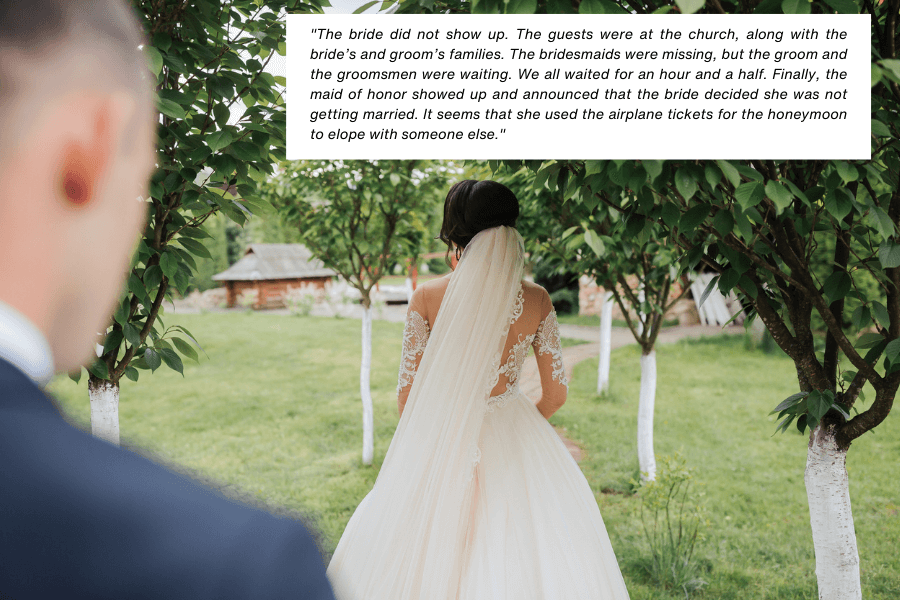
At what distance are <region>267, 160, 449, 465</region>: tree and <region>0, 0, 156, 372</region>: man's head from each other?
14.8ft

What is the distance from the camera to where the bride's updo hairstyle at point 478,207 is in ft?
8.80

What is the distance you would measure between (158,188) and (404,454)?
1536mm

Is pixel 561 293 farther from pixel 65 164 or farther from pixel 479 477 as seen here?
pixel 65 164

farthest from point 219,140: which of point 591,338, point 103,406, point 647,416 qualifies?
point 591,338

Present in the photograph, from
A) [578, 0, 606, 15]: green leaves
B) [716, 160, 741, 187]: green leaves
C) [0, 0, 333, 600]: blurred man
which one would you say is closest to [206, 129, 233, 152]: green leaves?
[578, 0, 606, 15]: green leaves

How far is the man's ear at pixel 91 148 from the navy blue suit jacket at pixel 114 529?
0.14 m

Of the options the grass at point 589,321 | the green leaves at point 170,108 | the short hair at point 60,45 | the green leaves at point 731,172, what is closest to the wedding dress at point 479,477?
the green leaves at point 731,172

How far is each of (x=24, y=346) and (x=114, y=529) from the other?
6.3 inches

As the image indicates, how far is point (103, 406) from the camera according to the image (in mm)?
2379

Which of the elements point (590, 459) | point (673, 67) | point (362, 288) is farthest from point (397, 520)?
point (590, 459)

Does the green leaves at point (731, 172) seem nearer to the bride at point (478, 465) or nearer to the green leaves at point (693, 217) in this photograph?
the green leaves at point (693, 217)

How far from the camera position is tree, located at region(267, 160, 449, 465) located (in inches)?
200

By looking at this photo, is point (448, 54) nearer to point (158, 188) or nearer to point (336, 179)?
point (158, 188)

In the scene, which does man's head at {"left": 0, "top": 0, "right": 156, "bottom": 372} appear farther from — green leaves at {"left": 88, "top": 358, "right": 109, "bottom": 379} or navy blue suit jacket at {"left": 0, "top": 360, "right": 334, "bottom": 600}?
green leaves at {"left": 88, "top": 358, "right": 109, "bottom": 379}
